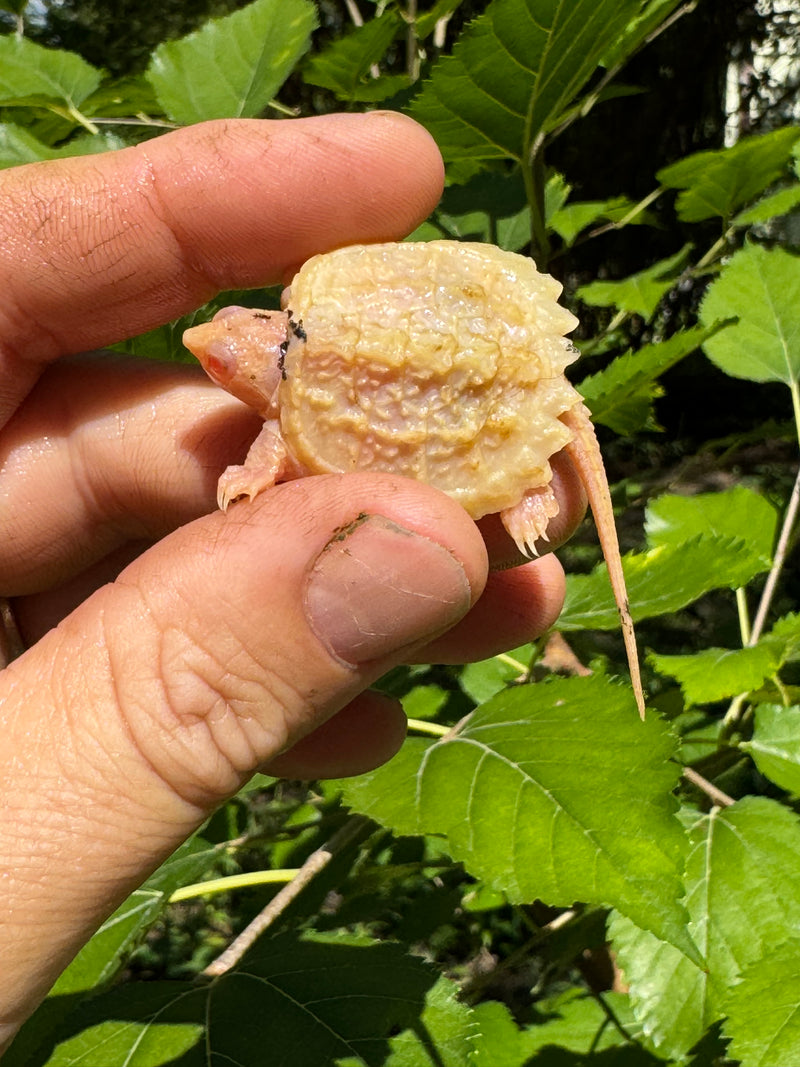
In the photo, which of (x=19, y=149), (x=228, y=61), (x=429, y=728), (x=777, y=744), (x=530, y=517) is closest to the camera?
(x=530, y=517)

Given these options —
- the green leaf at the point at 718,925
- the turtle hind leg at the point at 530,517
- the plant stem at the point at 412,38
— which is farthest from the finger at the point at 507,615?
the plant stem at the point at 412,38

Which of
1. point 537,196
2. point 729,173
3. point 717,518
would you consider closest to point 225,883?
point 717,518

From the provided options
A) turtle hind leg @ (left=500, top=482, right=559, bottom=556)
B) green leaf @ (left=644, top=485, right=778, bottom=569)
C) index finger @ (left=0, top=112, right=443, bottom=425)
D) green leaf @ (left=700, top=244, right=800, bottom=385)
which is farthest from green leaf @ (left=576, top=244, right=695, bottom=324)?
turtle hind leg @ (left=500, top=482, right=559, bottom=556)

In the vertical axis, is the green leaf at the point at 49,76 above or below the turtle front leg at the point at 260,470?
above

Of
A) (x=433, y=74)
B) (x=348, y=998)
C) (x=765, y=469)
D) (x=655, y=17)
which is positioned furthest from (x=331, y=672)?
(x=765, y=469)

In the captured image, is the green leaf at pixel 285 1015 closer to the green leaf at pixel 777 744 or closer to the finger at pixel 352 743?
the finger at pixel 352 743

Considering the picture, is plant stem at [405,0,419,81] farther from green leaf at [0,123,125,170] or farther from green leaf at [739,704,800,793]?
green leaf at [739,704,800,793]

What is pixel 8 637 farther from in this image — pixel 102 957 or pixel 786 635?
pixel 786 635
